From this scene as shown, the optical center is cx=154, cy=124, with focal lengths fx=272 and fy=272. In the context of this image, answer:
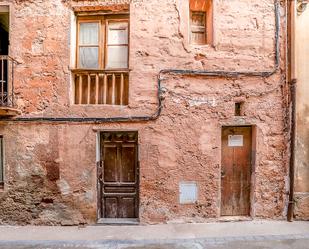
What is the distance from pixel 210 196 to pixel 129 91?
→ 298 centimetres

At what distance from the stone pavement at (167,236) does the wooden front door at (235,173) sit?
1.33ft

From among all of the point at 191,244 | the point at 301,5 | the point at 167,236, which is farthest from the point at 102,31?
the point at 191,244

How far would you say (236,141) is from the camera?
20.9 feet

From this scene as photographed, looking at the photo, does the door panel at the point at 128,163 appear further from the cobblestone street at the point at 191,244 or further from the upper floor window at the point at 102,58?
the cobblestone street at the point at 191,244

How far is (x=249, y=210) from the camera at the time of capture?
630 cm

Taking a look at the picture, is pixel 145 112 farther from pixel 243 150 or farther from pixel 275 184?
pixel 275 184

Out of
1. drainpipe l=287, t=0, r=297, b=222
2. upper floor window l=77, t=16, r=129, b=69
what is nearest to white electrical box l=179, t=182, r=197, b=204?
drainpipe l=287, t=0, r=297, b=222

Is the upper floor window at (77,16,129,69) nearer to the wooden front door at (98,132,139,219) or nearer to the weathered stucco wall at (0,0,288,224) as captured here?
the weathered stucco wall at (0,0,288,224)

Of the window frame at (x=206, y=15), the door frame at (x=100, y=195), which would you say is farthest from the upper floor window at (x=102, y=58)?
the window frame at (x=206, y=15)

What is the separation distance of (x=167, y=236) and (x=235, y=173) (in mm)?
2183

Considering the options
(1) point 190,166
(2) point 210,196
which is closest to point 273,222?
(2) point 210,196

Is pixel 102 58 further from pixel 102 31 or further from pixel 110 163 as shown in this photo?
pixel 110 163

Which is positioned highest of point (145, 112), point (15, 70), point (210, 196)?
point (15, 70)

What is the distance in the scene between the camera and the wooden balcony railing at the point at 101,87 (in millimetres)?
6238
